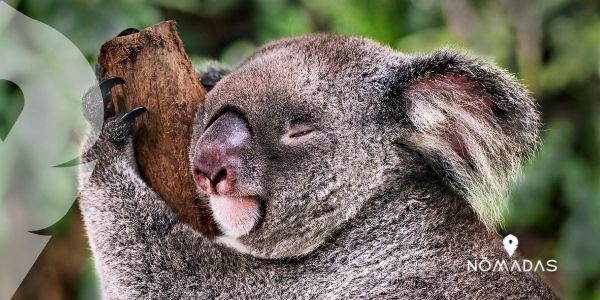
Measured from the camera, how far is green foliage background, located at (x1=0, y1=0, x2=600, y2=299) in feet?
15.0

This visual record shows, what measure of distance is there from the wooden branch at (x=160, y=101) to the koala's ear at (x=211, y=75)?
0.42m

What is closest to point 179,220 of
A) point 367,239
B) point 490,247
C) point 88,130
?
point 88,130

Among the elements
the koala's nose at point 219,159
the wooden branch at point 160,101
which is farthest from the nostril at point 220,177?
the wooden branch at point 160,101

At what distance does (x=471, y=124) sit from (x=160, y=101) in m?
1.01

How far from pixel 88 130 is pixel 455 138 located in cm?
122

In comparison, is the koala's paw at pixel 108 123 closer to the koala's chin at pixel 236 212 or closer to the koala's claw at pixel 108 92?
the koala's claw at pixel 108 92

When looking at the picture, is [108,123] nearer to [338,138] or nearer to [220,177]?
[220,177]


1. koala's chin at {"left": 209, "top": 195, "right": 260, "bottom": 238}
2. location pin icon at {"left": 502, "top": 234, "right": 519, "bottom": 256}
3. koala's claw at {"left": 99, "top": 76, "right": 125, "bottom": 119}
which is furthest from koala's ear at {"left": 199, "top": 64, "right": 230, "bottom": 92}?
location pin icon at {"left": 502, "top": 234, "right": 519, "bottom": 256}

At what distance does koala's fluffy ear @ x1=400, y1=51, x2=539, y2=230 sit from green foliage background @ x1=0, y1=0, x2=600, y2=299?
1.87 metres

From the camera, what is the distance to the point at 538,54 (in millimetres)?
5098

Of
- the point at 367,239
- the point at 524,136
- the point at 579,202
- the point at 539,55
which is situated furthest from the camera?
the point at 539,55

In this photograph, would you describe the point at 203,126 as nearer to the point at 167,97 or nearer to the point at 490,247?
the point at 167,97

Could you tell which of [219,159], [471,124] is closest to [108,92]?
[219,159]

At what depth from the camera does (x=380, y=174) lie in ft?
8.13
